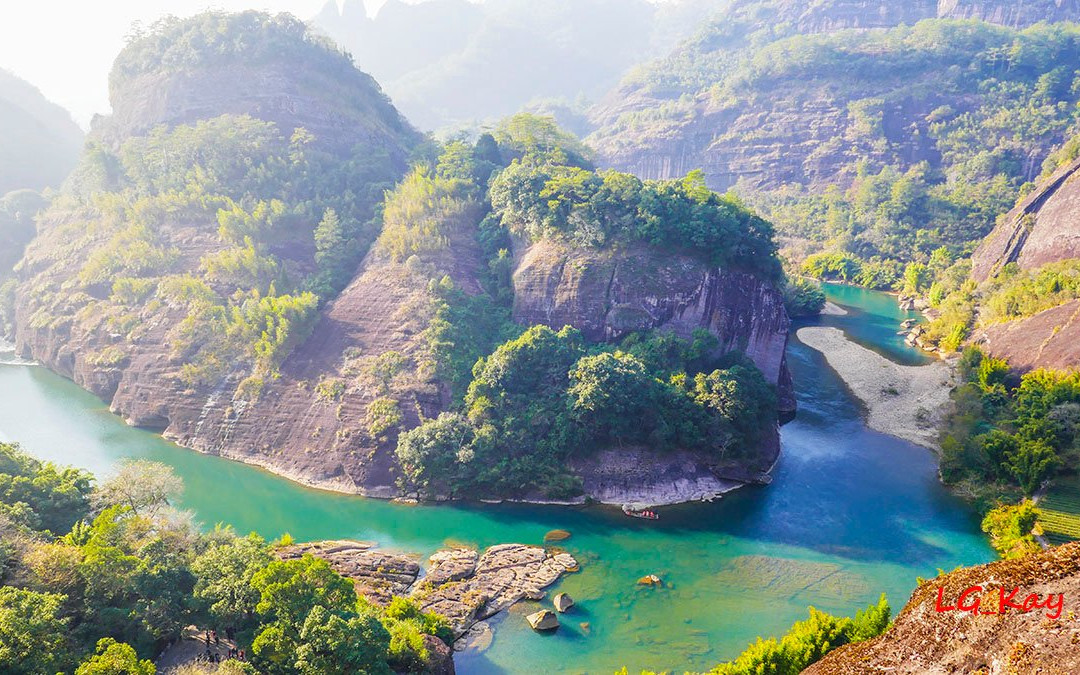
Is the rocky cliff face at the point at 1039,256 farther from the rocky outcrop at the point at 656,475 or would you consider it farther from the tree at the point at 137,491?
the tree at the point at 137,491

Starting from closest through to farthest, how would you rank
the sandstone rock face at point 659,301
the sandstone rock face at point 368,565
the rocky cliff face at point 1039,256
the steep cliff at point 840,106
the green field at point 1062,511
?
the sandstone rock face at point 368,565, the green field at point 1062,511, the sandstone rock face at point 659,301, the rocky cliff face at point 1039,256, the steep cliff at point 840,106

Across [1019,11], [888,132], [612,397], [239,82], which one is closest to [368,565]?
[612,397]

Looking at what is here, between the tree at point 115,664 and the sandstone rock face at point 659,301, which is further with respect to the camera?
the sandstone rock face at point 659,301

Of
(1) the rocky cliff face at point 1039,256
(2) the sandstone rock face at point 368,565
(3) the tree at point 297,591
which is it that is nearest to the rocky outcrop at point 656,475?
(2) the sandstone rock face at point 368,565

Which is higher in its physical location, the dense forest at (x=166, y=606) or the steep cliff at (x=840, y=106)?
the steep cliff at (x=840, y=106)

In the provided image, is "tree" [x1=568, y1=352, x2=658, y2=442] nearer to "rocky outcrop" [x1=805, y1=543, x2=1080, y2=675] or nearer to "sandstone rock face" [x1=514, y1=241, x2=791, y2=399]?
"sandstone rock face" [x1=514, y1=241, x2=791, y2=399]

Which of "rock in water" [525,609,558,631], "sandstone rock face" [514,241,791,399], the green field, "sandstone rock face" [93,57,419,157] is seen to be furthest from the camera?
"sandstone rock face" [93,57,419,157]

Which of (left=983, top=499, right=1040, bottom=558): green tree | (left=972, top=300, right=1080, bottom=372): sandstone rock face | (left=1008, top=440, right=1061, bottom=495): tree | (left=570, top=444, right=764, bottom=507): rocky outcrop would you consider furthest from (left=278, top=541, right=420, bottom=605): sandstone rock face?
(left=972, top=300, right=1080, bottom=372): sandstone rock face
